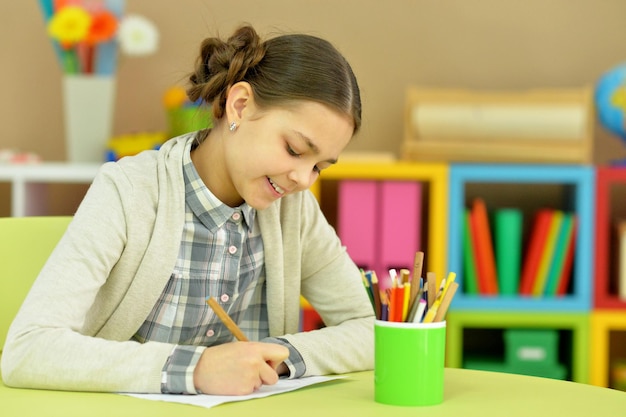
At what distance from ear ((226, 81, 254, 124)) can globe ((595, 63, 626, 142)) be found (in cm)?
156

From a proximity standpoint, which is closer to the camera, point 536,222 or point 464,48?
point 536,222

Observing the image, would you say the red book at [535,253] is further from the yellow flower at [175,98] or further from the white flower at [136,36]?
the white flower at [136,36]

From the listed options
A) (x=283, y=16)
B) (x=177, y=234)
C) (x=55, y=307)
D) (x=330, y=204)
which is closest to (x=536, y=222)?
(x=330, y=204)

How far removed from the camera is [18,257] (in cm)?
124

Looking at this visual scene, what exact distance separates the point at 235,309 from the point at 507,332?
1332 mm

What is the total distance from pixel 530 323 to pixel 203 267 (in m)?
1.43

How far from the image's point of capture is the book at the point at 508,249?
8.13ft

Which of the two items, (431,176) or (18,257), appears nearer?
(18,257)

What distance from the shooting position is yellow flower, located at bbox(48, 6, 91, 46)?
2408 millimetres

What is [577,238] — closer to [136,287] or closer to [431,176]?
[431,176]

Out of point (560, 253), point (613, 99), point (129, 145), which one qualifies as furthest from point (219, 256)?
point (613, 99)

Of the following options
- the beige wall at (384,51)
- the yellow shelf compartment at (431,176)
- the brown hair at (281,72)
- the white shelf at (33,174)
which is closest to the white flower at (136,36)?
the beige wall at (384,51)

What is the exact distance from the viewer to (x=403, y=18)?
277 cm

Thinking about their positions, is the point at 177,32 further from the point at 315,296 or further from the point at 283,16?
the point at 315,296
